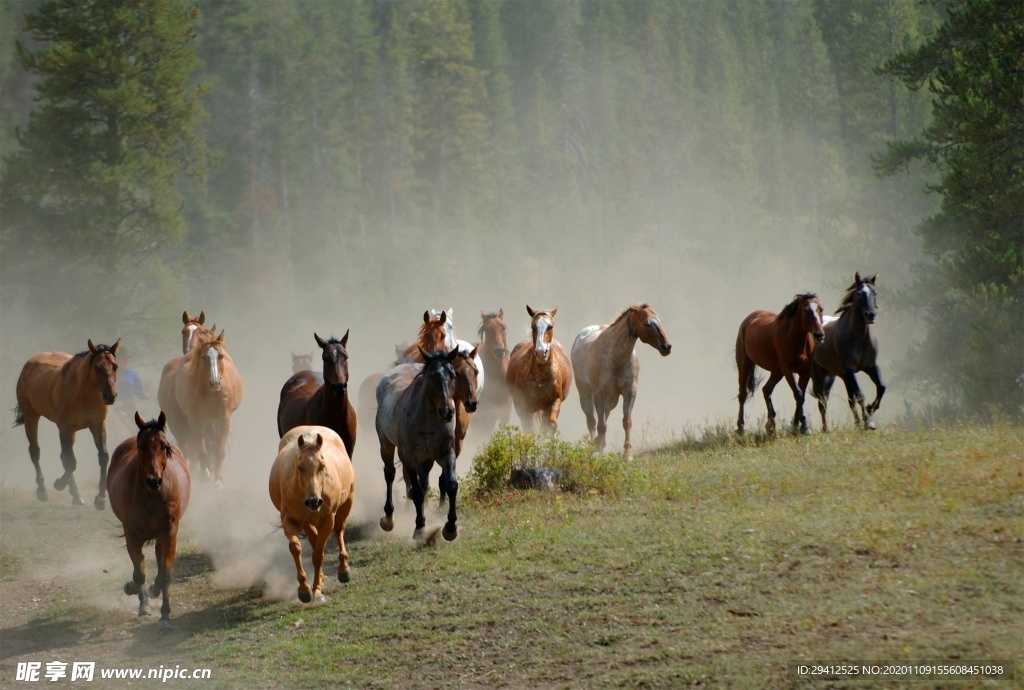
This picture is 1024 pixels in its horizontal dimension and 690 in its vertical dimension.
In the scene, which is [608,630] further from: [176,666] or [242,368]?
[242,368]

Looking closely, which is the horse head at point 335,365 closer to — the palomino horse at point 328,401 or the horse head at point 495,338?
the palomino horse at point 328,401

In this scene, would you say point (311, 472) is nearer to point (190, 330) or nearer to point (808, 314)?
point (808, 314)

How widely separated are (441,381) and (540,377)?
559cm

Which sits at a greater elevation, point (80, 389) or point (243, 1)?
point (243, 1)

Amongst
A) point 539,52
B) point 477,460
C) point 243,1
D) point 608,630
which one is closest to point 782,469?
point 477,460

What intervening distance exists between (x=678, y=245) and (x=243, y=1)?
31.7 metres

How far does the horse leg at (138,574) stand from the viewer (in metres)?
11.1

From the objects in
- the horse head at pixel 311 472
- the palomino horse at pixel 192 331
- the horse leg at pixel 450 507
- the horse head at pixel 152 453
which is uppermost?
the palomino horse at pixel 192 331

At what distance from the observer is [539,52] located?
76.4m

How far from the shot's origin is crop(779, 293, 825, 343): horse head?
53.3ft

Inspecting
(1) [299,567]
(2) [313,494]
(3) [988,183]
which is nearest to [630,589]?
(2) [313,494]

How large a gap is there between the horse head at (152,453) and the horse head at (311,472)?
4.62ft

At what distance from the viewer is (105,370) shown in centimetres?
1645

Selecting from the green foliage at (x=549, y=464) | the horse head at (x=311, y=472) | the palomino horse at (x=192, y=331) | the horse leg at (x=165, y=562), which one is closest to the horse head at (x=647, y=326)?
the green foliage at (x=549, y=464)
